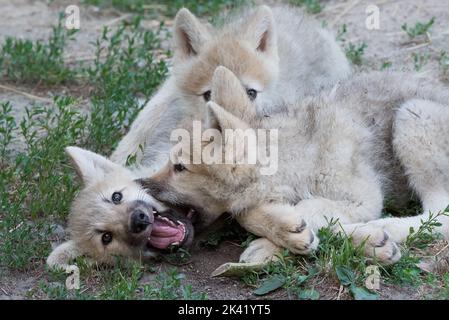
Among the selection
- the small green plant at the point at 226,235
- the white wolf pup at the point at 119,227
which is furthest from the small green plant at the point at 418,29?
the white wolf pup at the point at 119,227

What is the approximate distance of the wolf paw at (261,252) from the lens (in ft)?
14.7

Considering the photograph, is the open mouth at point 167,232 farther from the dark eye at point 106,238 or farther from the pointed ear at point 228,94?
the pointed ear at point 228,94

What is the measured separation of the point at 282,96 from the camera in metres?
5.81

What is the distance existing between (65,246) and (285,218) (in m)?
1.15

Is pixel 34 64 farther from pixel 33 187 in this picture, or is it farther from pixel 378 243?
pixel 378 243

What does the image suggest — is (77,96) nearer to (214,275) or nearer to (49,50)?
(49,50)

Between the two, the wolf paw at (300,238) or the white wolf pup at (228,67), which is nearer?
the wolf paw at (300,238)

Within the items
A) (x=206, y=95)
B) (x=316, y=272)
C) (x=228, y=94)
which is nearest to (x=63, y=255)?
(x=228, y=94)

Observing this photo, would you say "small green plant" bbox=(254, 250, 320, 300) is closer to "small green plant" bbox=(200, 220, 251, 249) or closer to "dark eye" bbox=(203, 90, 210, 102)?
"small green plant" bbox=(200, 220, 251, 249)

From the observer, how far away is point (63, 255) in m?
4.68

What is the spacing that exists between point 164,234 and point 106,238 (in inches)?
11.7

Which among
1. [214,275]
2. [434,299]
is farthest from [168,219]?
[434,299]

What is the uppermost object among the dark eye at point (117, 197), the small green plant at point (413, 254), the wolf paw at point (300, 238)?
the dark eye at point (117, 197)
